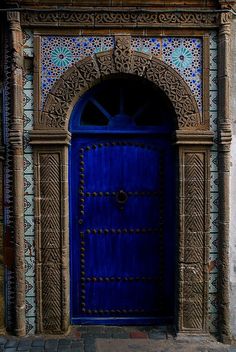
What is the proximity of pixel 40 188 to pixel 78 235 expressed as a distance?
28.1 inches

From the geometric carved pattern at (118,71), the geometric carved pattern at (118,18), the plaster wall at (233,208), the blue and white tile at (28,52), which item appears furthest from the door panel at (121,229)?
the geometric carved pattern at (118,18)

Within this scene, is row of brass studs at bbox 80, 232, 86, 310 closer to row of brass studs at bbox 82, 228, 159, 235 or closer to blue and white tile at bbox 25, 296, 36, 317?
row of brass studs at bbox 82, 228, 159, 235

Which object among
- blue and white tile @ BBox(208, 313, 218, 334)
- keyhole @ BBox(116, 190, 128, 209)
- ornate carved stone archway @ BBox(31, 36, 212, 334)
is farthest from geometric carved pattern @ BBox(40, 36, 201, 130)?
blue and white tile @ BBox(208, 313, 218, 334)

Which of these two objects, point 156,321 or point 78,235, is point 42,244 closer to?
point 78,235

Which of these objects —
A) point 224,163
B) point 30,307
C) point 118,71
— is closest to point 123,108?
point 118,71

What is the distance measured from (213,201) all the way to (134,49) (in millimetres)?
1844

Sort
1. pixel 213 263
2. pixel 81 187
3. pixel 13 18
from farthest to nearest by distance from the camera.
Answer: pixel 81 187 → pixel 213 263 → pixel 13 18

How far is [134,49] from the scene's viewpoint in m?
4.23

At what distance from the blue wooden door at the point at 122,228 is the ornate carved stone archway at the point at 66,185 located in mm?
249

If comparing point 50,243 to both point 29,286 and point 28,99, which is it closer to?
A: point 29,286

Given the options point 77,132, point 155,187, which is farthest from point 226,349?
point 77,132

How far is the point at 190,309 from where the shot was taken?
4309 mm

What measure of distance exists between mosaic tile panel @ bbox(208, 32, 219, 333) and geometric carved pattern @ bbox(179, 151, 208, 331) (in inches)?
3.4

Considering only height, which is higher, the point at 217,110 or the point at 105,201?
the point at 217,110
